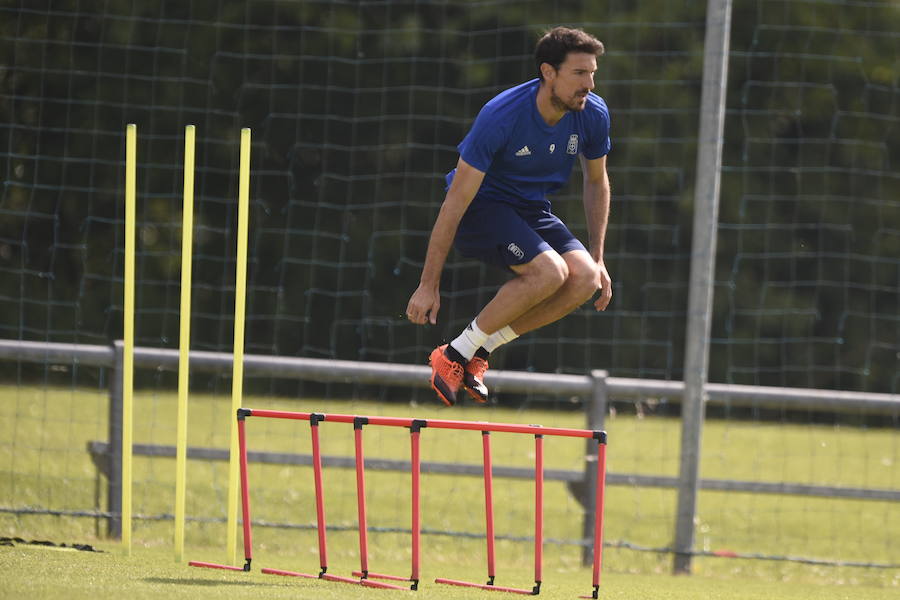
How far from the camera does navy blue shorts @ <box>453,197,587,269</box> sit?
5.13 m

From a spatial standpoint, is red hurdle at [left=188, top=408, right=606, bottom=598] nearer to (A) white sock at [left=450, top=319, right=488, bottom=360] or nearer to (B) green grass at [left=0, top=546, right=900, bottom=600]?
(B) green grass at [left=0, top=546, right=900, bottom=600]

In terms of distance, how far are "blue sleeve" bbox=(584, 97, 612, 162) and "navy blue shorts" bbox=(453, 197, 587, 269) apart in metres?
0.30

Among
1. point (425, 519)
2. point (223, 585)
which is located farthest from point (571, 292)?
point (425, 519)

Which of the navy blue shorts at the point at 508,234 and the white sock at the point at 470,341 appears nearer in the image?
the navy blue shorts at the point at 508,234

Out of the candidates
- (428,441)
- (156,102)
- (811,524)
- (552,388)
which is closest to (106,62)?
(156,102)


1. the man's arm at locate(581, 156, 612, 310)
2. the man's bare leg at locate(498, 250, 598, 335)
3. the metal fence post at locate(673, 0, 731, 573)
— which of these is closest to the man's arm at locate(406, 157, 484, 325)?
the man's bare leg at locate(498, 250, 598, 335)

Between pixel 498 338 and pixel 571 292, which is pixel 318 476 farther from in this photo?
pixel 571 292

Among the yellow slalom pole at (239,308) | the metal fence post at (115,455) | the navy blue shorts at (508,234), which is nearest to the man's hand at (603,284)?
the navy blue shorts at (508,234)

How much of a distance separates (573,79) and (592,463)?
8.73ft

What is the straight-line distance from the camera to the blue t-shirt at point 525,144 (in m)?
5.02

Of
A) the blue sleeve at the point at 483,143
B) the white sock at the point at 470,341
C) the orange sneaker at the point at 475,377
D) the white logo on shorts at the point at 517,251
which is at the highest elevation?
the blue sleeve at the point at 483,143

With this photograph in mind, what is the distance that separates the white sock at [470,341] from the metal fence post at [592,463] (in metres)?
1.84

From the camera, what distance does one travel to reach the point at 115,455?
6930 mm

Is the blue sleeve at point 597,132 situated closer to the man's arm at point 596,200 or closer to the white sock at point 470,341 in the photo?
the man's arm at point 596,200
